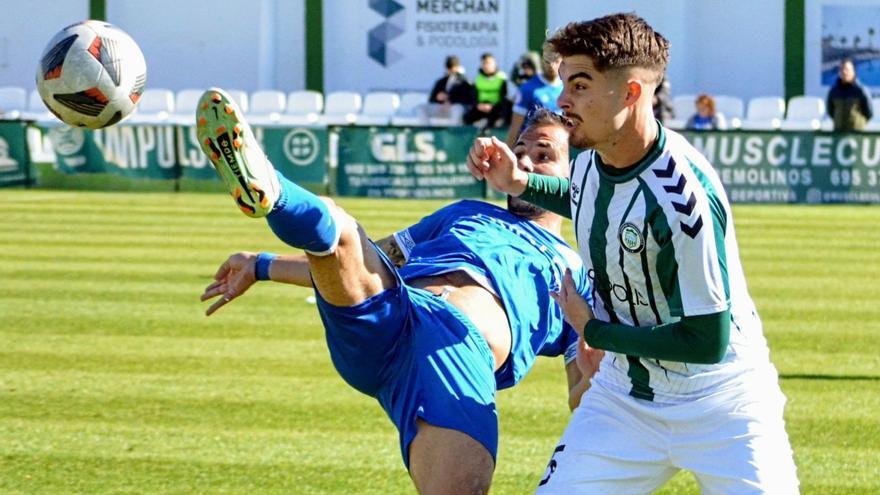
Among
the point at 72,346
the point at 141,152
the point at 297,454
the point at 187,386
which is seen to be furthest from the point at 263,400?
the point at 141,152

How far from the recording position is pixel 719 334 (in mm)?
4895

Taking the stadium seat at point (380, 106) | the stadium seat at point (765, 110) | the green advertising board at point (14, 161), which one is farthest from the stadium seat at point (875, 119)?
the green advertising board at point (14, 161)

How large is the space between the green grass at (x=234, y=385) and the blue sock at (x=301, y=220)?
214 centimetres

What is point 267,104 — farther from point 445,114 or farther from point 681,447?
point 681,447

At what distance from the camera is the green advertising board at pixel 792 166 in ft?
81.7

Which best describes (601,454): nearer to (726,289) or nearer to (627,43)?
(726,289)

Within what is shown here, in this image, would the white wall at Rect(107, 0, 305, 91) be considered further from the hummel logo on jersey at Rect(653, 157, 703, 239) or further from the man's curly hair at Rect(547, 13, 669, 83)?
the hummel logo on jersey at Rect(653, 157, 703, 239)

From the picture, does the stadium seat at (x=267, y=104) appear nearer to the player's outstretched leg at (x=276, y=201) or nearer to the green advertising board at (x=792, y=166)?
the green advertising board at (x=792, y=166)

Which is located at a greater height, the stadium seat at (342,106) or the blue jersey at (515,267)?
the stadium seat at (342,106)

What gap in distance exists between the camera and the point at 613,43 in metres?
4.98

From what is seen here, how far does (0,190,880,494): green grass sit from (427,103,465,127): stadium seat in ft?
38.6

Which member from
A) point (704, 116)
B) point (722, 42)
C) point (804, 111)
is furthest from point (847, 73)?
point (722, 42)

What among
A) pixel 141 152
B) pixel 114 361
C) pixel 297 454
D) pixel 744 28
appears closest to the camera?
pixel 297 454

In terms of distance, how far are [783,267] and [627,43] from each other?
11560mm
